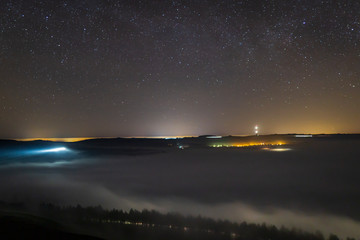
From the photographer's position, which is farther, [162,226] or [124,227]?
[162,226]

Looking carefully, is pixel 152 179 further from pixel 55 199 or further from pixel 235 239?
pixel 235 239

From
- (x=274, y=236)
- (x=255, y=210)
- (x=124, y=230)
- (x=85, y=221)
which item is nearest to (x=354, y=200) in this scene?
(x=255, y=210)

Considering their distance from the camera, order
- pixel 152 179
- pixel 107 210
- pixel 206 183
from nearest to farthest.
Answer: pixel 107 210
pixel 206 183
pixel 152 179

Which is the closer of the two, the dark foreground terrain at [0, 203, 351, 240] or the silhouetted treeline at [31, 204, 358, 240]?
the dark foreground terrain at [0, 203, 351, 240]

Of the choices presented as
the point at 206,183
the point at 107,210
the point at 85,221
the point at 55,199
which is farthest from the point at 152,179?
the point at 85,221

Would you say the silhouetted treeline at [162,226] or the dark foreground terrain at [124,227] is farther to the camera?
the silhouetted treeline at [162,226]

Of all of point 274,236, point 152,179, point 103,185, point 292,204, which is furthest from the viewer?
point 152,179

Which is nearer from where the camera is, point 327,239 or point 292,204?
point 327,239

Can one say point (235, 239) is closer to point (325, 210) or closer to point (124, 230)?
point (124, 230)

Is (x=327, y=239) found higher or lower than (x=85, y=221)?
lower
